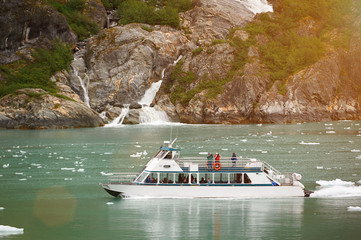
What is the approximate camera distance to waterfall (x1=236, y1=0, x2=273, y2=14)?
15138cm

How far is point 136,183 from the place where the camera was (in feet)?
107

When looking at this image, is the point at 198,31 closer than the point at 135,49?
No

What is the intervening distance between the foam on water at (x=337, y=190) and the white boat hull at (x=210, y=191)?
5.66 ft

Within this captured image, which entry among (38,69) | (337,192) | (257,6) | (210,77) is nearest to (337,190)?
(337,192)

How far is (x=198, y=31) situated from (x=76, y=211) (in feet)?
362

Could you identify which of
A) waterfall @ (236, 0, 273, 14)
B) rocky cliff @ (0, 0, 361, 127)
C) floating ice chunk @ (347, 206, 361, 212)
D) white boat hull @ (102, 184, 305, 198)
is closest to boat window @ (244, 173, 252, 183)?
white boat hull @ (102, 184, 305, 198)

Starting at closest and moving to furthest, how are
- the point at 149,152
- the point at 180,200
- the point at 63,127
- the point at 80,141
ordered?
1. the point at 180,200
2. the point at 149,152
3. the point at 80,141
4. the point at 63,127

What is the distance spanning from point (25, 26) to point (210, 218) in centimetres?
10585

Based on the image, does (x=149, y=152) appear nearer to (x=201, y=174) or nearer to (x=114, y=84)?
(x=201, y=174)

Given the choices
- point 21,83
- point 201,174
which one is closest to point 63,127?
point 21,83

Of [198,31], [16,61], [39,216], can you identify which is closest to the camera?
[39,216]

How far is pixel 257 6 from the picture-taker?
507ft

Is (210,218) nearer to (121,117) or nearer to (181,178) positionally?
(181,178)

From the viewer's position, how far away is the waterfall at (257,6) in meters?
151
